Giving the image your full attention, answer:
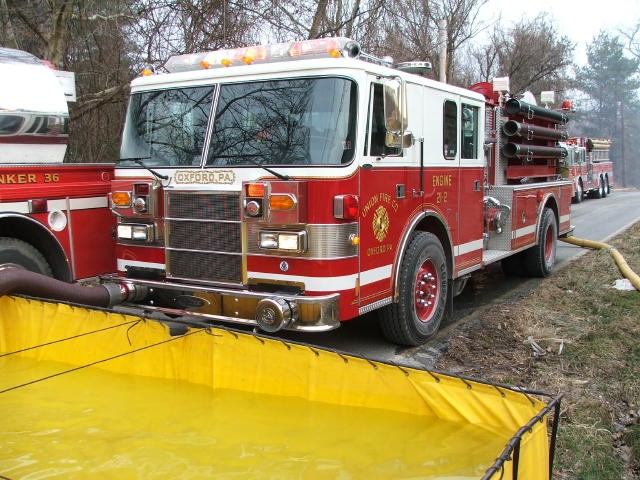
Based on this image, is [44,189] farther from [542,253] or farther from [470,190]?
[542,253]

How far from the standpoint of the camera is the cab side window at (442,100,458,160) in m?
6.00

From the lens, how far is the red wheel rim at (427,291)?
5.77m

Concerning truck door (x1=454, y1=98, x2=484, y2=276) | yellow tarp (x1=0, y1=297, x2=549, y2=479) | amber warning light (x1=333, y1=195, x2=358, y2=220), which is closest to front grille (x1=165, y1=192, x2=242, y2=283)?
amber warning light (x1=333, y1=195, x2=358, y2=220)

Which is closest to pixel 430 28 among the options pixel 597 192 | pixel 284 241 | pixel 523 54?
pixel 523 54

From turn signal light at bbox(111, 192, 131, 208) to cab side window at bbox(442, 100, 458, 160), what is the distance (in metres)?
2.94

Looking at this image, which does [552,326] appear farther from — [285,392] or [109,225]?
[109,225]

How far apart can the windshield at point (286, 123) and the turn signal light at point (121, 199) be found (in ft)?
2.55

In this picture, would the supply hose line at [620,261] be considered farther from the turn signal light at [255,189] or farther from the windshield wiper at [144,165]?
the windshield wiper at [144,165]

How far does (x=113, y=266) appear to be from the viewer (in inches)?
233

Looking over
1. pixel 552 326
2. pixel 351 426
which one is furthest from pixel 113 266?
pixel 552 326

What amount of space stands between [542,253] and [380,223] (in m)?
4.62

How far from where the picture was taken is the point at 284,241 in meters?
4.50

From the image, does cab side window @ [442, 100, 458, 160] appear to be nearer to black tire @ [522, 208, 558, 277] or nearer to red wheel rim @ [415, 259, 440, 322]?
red wheel rim @ [415, 259, 440, 322]

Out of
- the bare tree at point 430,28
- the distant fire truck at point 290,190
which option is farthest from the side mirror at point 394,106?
the bare tree at point 430,28
